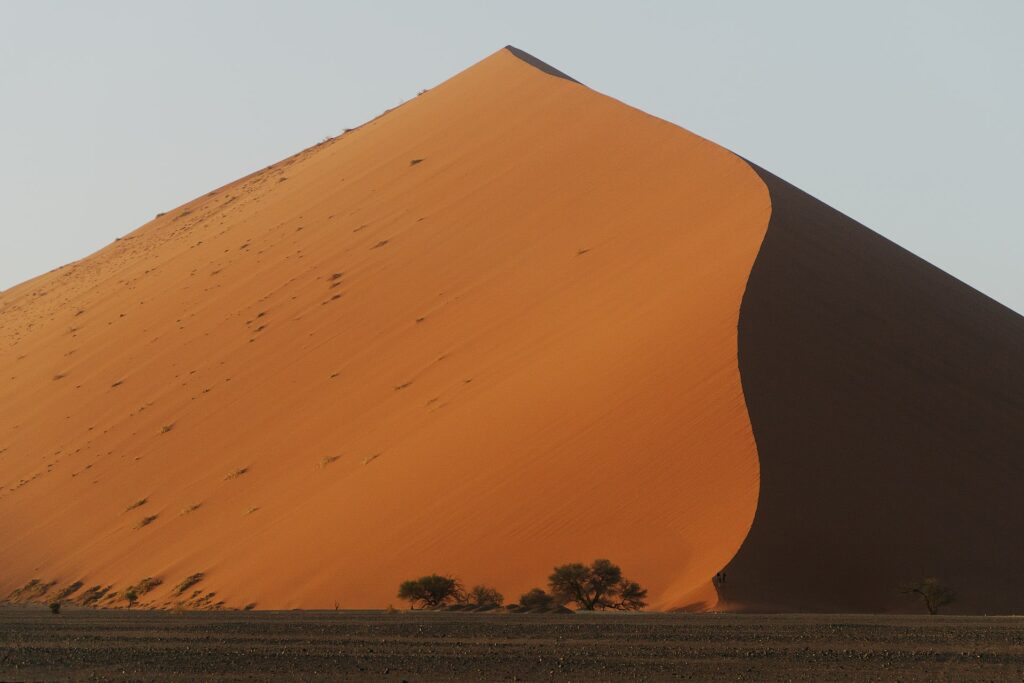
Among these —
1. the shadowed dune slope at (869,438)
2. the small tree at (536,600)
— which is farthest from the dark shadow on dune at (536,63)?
the small tree at (536,600)

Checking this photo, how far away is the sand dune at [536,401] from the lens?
53.3 ft

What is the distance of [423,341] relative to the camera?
951 inches

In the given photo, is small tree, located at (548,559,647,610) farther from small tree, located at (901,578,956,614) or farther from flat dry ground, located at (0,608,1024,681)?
small tree, located at (901,578,956,614)

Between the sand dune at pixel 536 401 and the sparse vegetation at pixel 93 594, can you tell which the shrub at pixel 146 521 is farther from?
the sparse vegetation at pixel 93 594

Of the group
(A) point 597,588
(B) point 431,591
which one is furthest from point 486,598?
(A) point 597,588

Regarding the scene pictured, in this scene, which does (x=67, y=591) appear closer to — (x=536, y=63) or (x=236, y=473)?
(x=236, y=473)

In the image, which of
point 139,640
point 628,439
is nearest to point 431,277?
point 628,439

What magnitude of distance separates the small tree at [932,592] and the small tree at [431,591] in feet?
15.3

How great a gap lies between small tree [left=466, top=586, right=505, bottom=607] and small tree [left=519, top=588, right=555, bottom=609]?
31cm

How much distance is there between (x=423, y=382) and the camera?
73.7ft

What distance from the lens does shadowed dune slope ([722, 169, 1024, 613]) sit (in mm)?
15234

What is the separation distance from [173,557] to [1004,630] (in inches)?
451

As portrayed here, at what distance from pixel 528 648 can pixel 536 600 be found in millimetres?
3572

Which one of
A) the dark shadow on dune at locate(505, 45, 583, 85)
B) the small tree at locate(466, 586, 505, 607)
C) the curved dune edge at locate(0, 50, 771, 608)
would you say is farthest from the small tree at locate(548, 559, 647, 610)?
the dark shadow on dune at locate(505, 45, 583, 85)
